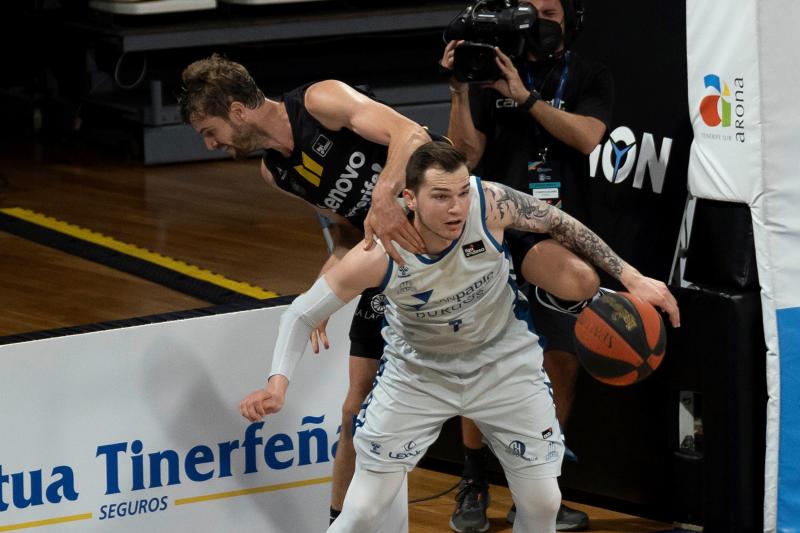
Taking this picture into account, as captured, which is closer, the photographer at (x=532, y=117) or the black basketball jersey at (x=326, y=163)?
the black basketball jersey at (x=326, y=163)

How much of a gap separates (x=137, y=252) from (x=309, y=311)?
190 inches

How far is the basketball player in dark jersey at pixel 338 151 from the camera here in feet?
15.4

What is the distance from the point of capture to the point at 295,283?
859 cm

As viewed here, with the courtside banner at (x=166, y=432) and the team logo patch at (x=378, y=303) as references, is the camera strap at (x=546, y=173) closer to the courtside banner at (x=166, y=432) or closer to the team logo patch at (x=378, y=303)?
the team logo patch at (x=378, y=303)

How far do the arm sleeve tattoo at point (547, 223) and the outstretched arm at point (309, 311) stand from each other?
15.8 inches

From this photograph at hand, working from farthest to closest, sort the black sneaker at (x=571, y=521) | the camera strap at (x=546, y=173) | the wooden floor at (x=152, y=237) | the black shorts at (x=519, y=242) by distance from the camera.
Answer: the wooden floor at (x=152, y=237), the black sneaker at (x=571, y=521), the camera strap at (x=546, y=173), the black shorts at (x=519, y=242)

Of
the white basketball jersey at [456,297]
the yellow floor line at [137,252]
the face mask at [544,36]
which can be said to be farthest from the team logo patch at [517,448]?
the yellow floor line at [137,252]

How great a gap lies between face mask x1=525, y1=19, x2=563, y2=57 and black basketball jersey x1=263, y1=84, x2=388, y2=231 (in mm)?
834

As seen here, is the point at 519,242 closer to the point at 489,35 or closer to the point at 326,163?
the point at 326,163

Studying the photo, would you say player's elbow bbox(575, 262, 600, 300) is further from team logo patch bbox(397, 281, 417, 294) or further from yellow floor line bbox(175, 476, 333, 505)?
yellow floor line bbox(175, 476, 333, 505)

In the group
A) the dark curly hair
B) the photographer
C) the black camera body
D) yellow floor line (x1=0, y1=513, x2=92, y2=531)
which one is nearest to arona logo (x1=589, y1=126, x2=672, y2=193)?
the photographer

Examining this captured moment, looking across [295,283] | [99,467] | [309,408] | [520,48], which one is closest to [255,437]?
[309,408]

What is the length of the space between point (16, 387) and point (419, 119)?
810 centimetres

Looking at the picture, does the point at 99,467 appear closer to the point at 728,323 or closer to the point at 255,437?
the point at 255,437
